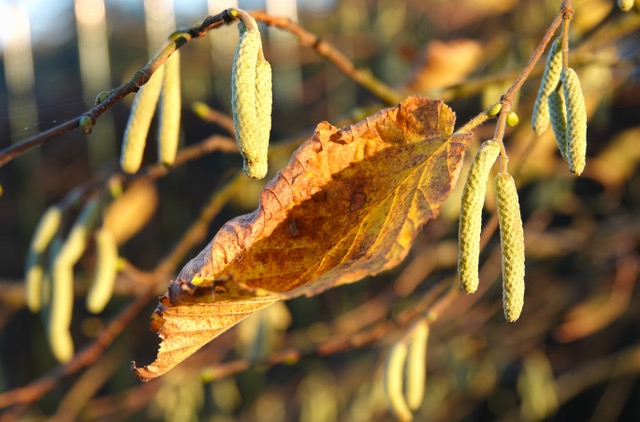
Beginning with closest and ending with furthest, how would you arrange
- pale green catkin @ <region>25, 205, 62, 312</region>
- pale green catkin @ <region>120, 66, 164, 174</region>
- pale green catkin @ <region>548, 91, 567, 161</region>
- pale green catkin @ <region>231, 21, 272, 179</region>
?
pale green catkin @ <region>231, 21, 272, 179</region>, pale green catkin @ <region>548, 91, 567, 161</region>, pale green catkin @ <region>120, 66, 164, 174</region>, pale green catkin @ <region>25, 205, 62, 312</region>

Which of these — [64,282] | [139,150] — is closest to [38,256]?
[64,282]

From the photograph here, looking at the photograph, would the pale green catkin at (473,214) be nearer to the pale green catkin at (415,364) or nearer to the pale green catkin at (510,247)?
the pale green catkin at (510,247)

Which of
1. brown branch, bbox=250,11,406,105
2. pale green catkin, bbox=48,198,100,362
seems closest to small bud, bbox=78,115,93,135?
brown branch, bbox=250,11,406,105

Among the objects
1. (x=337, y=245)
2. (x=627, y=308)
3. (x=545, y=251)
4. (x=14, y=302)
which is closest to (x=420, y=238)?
(x=545, y=251)

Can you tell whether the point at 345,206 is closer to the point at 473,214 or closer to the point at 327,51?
the point at 473,214

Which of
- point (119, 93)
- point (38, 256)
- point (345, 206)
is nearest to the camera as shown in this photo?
point (119, 93)

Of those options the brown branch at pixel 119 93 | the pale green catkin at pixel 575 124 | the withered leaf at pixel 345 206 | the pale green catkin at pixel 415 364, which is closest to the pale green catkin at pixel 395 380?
the pale green catkin at pixel 415 364

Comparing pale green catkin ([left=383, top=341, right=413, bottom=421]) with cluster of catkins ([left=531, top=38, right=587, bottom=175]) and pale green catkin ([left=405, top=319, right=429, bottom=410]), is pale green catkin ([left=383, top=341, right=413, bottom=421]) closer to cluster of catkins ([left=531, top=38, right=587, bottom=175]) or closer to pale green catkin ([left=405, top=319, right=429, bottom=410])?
pale green catkin ([left=405, top=319, right=429, bottom=410])
